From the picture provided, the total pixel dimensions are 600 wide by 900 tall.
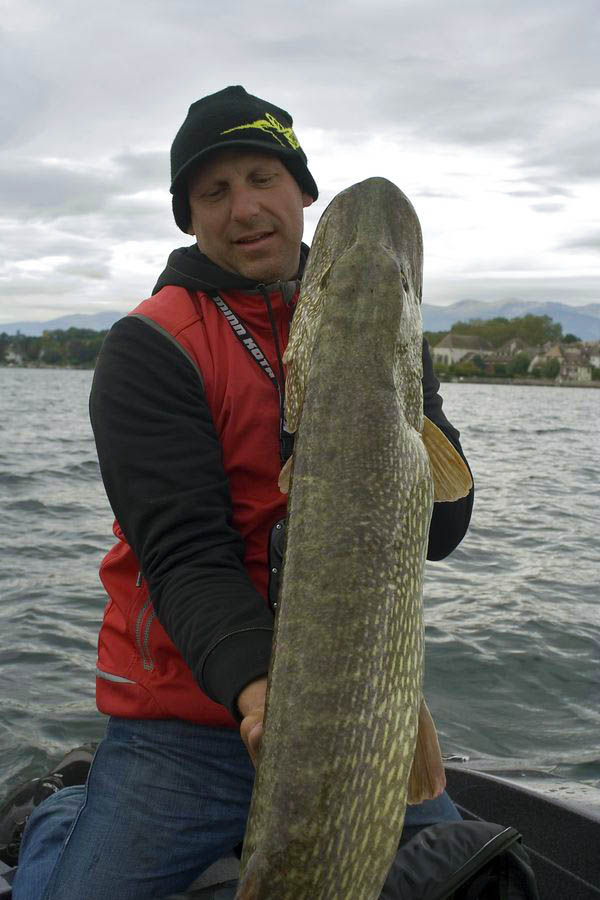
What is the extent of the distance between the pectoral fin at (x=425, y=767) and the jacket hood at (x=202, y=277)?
1.75m

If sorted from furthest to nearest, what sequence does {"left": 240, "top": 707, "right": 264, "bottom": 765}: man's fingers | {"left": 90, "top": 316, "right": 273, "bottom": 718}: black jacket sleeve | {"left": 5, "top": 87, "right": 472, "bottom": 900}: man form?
{"left": 5, "top": 87, "right": 472, "bottom": 900}: man → {"left": 90, "top": 316, "right": 273, "bottom": 718}: black jacket sleeve → {"left": 240, "top": 707, "right": 264, "bottom": 765}: man's fingers

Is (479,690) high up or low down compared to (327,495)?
down

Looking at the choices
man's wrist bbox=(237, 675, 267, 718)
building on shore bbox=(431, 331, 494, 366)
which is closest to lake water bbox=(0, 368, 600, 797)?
man's wrist bbox=(237, 675, 267, 718)

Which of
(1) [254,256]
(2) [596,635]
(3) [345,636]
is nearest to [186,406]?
(1) [254,256]

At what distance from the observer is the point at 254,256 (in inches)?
124

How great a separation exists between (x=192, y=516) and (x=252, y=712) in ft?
2.31

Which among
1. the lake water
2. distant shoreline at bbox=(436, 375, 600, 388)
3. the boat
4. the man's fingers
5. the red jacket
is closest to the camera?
the man's fingers

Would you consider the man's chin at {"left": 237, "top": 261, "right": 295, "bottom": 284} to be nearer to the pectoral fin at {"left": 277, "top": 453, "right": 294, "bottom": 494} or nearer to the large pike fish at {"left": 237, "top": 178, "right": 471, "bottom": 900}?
the large pike fish at {"left": 237, "top": 178, "right": 471, "bottom": 900}

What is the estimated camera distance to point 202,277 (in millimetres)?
3145

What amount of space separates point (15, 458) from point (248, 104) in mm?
19670

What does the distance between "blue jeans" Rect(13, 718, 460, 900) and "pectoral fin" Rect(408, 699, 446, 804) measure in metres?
0.92

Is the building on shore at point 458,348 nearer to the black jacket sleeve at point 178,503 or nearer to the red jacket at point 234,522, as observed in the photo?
the red jacket at point 234,522

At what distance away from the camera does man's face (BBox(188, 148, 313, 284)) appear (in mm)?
3086

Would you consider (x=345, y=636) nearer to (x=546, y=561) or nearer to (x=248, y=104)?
(x=248, y=104)
